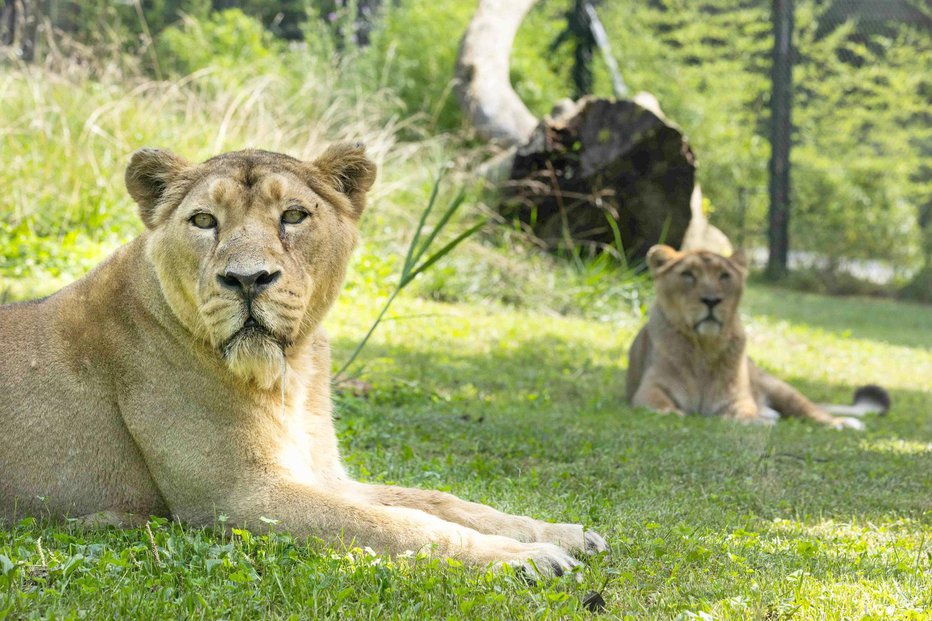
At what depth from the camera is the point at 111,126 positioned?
35.8 ft

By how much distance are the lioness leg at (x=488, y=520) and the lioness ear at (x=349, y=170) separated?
1.07m

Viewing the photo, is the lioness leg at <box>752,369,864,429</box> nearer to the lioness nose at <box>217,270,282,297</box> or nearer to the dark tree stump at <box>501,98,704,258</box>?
the dark tree stump at <box>501,98,704,258</box>

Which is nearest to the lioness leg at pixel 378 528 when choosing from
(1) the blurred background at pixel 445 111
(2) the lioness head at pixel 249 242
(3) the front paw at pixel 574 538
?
(3) the front paw at pixel 574 538

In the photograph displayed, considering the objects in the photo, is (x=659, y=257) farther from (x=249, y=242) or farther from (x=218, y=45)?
(x=218, y=45)

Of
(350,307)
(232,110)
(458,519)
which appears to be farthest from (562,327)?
(458,519)

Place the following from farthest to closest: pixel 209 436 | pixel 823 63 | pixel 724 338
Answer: pixel 823 63 → pixel 724 338 → pixel 209 436

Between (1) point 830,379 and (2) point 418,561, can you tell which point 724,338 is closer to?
(1) point 830,379

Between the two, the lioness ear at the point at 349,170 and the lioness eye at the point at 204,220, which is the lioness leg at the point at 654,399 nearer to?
the lioness ear at the point at 349,170

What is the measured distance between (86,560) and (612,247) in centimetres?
977

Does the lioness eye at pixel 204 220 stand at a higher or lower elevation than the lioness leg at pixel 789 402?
higher

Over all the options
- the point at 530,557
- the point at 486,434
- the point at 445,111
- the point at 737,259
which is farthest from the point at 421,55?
the point at 530,557

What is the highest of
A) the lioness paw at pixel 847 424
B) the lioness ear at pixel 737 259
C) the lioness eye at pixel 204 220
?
the lioness eye at pixel 204 220

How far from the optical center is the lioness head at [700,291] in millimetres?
7996

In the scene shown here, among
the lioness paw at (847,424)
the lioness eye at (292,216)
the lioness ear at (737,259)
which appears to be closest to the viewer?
the lioness eye at (292,216)
